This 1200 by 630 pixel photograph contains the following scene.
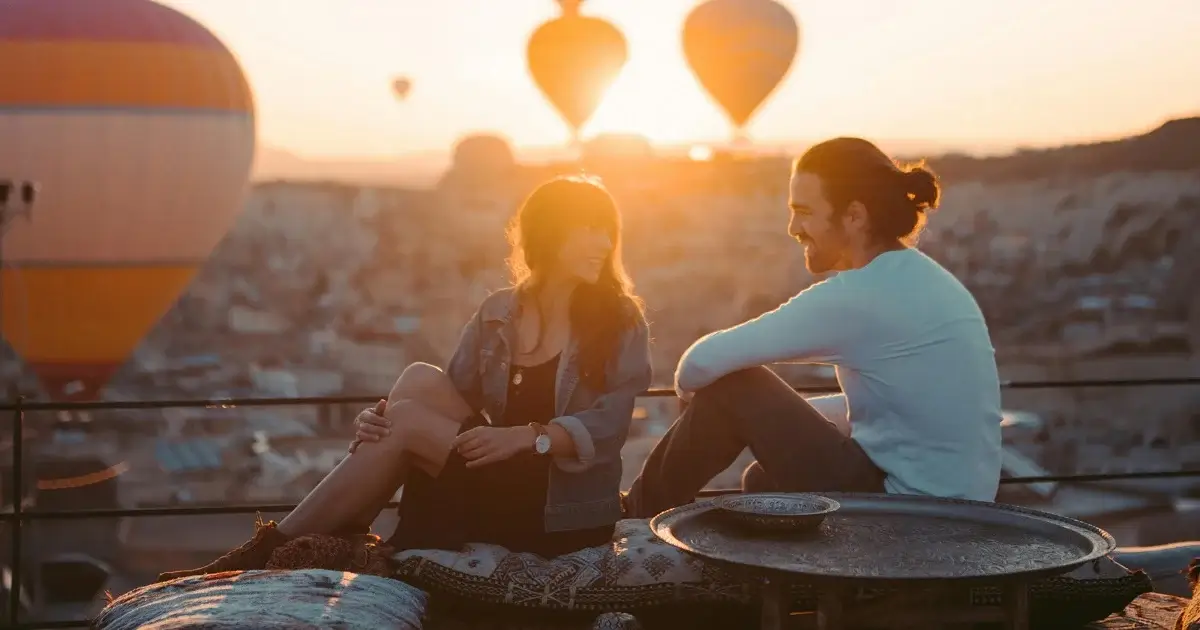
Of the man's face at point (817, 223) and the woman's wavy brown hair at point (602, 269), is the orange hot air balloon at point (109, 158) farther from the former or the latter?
the man's face at point (817, 223)

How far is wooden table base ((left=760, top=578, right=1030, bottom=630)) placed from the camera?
→ 6.80 ft

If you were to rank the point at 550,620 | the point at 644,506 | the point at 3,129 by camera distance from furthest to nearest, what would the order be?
A: the point at 3,129 < the point at 644,506 < the point at 550,620

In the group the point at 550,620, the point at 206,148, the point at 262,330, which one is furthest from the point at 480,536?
the point at 262,330

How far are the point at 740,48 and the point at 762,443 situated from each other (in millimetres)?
18591

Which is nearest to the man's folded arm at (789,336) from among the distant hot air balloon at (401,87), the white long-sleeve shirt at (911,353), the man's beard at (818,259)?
the white long-sleeve shirt at (911,353)

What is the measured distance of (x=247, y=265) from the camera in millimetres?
44188

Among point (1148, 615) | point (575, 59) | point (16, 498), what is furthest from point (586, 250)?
point (575, 59)

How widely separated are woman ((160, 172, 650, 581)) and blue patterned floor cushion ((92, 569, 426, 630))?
0.84 feet

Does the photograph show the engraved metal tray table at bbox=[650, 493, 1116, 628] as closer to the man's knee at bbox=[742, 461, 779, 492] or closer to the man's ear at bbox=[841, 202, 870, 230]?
the man's knee at bbox=[742, 461, 779, 492]

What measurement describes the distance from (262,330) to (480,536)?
40.3m

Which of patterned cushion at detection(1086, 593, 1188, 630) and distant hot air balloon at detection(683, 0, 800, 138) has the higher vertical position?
distant hot air balloon at detection(683, 0, 800, 138)

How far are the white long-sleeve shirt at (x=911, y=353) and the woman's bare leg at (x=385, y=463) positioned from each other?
0.66 meters

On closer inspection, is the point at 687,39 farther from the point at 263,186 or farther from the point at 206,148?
the point at 263,186

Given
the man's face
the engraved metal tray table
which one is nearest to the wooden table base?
the engraved metal tray table
